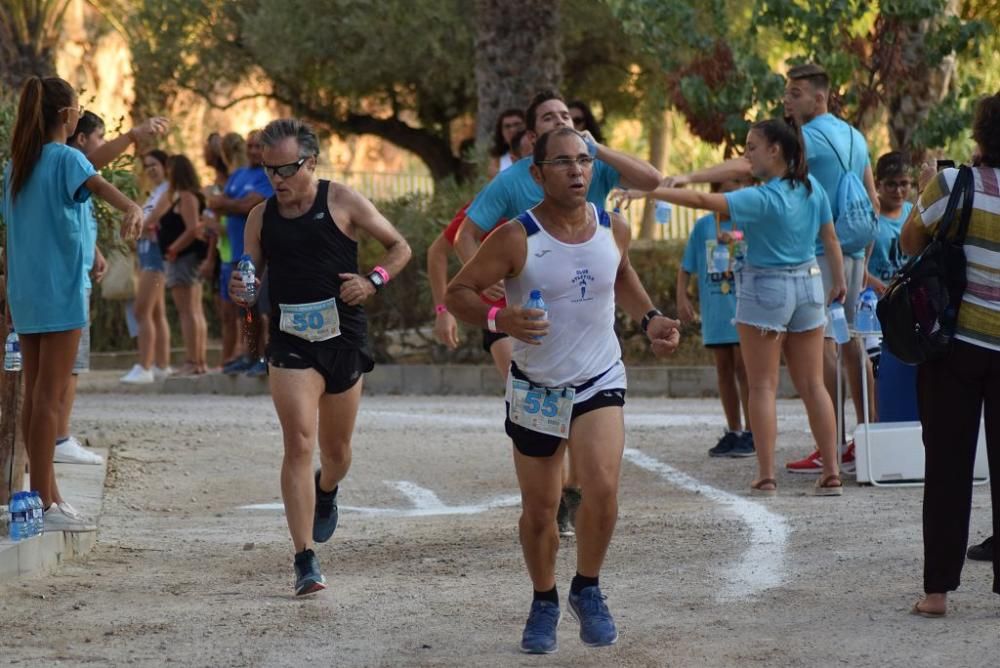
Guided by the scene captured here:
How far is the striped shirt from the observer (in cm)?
632

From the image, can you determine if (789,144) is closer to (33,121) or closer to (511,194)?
(511,194)

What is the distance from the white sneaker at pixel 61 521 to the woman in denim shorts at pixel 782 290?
11.1ft

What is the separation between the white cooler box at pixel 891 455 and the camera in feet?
31.7

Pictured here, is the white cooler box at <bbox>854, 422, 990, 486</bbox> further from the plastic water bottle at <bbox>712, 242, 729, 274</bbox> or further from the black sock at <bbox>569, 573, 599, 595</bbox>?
the black sock at <bbox>569, 573, 599, 595</bbox>


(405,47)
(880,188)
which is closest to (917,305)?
(880,188)

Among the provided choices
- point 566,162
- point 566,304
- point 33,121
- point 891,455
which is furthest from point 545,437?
point 891,455

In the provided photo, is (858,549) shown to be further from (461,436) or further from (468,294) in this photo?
(461,436)

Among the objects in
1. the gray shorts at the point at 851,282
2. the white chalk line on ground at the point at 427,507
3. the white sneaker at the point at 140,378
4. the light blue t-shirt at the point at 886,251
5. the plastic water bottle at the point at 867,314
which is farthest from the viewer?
the white sneaker at the point at 140,378

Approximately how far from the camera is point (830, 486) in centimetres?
937

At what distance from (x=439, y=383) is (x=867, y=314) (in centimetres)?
775

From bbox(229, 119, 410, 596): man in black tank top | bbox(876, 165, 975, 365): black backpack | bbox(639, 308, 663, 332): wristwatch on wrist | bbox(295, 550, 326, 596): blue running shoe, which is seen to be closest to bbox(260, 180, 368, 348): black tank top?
bbox(229, 119, 410, 596): man in black tank top

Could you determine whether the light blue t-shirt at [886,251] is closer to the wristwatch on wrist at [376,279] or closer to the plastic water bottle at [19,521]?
the wristwatch on wrist at [376,279]

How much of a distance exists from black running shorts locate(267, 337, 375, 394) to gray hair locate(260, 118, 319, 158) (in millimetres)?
756

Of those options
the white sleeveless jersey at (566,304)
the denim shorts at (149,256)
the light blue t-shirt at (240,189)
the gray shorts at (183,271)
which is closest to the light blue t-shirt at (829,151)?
the white sleeveless jersey at (566,304)
